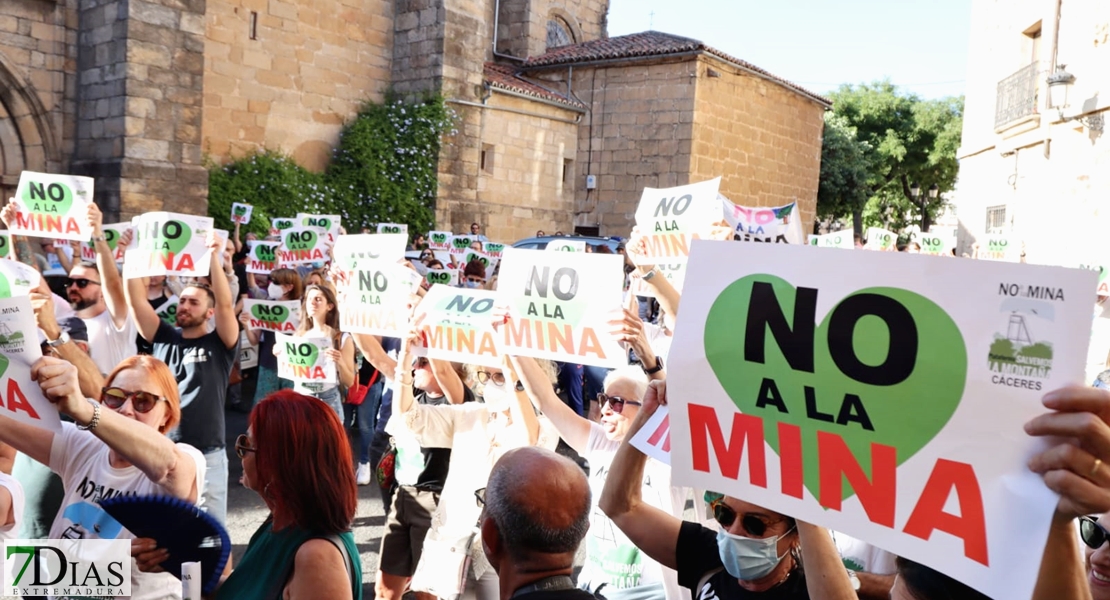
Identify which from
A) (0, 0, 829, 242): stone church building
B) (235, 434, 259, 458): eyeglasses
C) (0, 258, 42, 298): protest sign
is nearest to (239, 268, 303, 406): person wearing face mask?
(0, 258, 42, 298): protest sign

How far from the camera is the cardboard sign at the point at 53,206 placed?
7289mm

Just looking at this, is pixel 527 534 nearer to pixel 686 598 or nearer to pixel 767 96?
pixel 686 598

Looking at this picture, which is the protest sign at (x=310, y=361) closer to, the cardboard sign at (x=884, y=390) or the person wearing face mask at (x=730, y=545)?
the person wearing face mask at (x=730, y=545)

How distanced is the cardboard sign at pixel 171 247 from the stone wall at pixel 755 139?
68.8 ft

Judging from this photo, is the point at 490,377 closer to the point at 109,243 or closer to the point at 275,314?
the point at 275,314

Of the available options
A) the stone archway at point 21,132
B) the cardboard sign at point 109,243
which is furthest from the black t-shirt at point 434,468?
the stone archway at point 21,132

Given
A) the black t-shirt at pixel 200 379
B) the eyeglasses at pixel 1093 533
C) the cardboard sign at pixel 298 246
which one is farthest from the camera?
the cardboard sign at pixel 298 246

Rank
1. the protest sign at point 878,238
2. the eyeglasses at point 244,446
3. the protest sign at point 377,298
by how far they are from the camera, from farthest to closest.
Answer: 1. the protest sign at point 878,238
2. the protest sign at point 377,298
3. the eyeglasses at point 244,446

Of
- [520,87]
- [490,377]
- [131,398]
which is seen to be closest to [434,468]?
[490,377]

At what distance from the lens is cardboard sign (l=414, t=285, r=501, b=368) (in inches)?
187

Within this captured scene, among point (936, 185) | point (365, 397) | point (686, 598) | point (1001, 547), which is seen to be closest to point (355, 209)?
point (365, 397)

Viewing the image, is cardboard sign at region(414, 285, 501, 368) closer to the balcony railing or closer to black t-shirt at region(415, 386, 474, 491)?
black t-shirt at region(415, 386, 474, 491)

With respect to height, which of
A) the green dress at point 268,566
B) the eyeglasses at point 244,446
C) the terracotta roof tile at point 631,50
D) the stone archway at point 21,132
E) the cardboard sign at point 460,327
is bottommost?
the green dress at point 268,566

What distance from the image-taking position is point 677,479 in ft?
7.19
